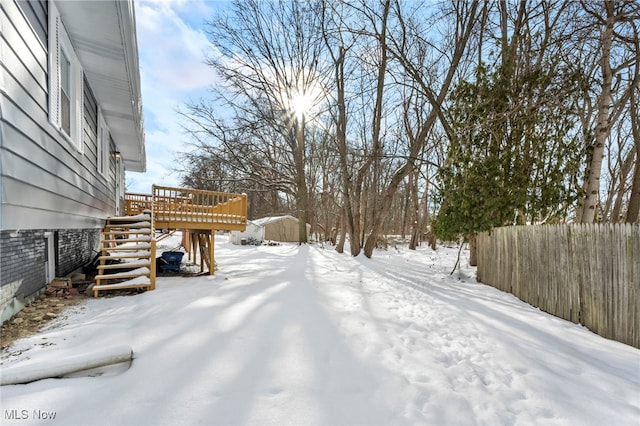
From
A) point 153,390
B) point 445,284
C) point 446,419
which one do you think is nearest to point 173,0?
point 153,390

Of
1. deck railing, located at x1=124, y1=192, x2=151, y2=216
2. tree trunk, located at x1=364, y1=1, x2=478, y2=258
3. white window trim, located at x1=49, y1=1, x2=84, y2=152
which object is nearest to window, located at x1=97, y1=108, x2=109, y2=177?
white window trim, located at x1=49, y1=1, x2=84, y2=152

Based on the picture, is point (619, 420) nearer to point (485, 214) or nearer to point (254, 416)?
point (254, 416)

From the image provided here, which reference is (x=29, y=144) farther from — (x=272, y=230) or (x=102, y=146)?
(x=272, y=230)

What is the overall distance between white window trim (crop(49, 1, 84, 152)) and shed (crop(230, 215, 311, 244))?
1512cm

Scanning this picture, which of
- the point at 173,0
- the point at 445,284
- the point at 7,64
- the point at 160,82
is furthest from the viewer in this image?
the point at 160,82

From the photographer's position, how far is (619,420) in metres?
2.01

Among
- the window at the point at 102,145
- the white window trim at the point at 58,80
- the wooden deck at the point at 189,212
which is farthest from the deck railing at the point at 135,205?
the white window trim at the point at 58,80

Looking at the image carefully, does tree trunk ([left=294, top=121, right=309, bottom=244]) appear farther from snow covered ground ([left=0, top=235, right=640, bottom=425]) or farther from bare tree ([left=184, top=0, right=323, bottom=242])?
snow covered ground ([left=0, top=235, right=640, bottom=425])

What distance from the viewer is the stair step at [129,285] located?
4.77 metres

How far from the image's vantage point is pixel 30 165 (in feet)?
8.96

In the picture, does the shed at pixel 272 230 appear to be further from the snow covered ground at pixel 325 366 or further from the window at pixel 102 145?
the snow covered ground at pixel 325 366

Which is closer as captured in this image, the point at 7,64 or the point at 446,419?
the point at 446,419

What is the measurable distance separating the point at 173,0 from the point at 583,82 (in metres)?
8.09

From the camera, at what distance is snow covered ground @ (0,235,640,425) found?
202 centimetres
